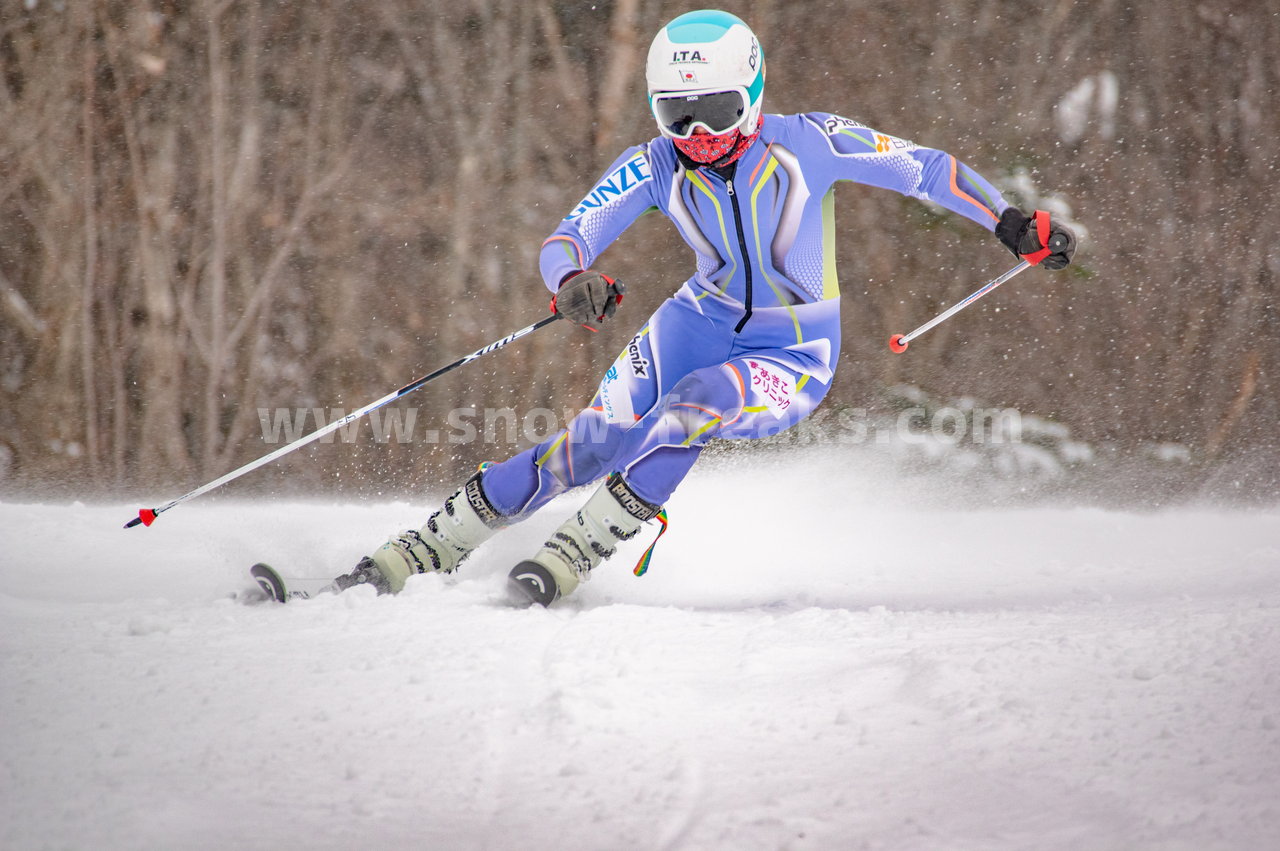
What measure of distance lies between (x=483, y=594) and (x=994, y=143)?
2.95 metres

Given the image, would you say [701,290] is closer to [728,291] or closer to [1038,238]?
[728,291]

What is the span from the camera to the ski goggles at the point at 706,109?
7.58 ft

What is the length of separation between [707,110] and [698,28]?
7.8 inches

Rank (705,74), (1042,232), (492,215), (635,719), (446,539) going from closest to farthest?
(635,719), (705,74), (1042,232), (446,539), (492,215)

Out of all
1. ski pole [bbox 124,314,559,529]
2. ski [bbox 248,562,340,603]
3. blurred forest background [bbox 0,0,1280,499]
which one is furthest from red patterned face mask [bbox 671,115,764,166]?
blurred forest background [bbox 0,0,1280,499]

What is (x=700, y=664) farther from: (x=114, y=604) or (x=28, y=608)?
(x=28, y=608)

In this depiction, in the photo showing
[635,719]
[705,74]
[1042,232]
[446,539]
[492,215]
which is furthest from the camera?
[492,215]

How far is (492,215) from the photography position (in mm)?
4047

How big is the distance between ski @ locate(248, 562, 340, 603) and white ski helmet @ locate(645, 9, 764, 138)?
145 cm

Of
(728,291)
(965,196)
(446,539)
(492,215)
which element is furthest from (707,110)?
(492,215)

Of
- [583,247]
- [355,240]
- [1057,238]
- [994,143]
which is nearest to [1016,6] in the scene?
[994,143]

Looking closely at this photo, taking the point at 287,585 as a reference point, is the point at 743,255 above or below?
above

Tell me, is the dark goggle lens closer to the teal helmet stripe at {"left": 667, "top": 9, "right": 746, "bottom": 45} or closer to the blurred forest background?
the teal helmet stripe at {"left": 667, "top": 9, "right": 746, "bottom": 45}

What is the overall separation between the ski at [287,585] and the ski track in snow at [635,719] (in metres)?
0.10
